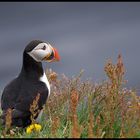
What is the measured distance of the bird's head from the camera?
6.34 meters

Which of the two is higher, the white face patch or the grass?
the white face patch

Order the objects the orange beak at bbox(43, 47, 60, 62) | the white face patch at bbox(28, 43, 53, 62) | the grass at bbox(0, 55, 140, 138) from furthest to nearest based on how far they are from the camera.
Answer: the orange beak at bbox(43, 47, 60, 62)
the white face patch at bbox(28, 43, 53, 62)
the grass at bbox(0, 55, 140, 138)

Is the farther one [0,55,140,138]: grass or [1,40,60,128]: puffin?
[1,40,60,128]: puffin

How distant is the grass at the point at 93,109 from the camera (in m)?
4.62

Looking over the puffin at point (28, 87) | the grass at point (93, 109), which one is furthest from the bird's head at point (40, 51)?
the grass at point (93, 109)

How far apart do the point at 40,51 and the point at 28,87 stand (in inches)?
22.8

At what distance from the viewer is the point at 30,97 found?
18.9ft

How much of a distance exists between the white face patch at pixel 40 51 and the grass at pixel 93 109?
0.80 feet

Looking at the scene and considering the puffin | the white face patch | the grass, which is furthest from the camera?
the white face patch

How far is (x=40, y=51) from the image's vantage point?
6.32 metres

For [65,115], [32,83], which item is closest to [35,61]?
[32,83]

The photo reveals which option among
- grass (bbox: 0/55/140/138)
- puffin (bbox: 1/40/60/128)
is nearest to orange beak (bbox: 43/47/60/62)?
puffin (bbox: 1/40/60/128)

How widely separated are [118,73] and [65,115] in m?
1.21

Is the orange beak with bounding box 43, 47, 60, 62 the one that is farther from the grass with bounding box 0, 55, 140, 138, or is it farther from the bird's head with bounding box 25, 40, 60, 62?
the grass with bounding box 0, 55, 140, 138
